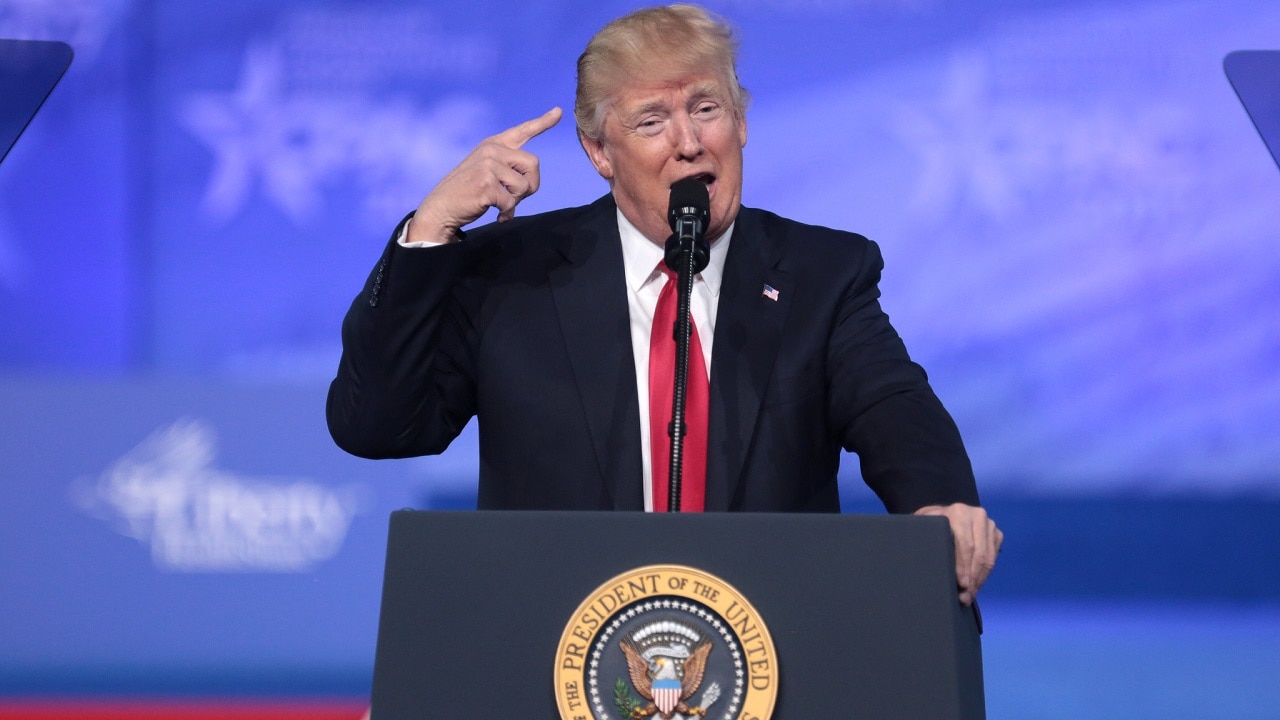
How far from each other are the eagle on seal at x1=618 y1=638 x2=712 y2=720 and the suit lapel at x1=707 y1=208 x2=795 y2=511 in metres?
0.57

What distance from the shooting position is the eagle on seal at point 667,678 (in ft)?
3.11

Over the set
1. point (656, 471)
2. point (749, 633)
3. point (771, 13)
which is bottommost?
point (749, 633)

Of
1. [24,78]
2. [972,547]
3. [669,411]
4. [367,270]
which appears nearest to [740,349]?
[669,411]

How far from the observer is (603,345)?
161 centimetres

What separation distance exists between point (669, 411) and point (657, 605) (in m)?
0.58

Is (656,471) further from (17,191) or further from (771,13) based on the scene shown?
(17,191)

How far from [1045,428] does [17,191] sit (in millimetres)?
2339

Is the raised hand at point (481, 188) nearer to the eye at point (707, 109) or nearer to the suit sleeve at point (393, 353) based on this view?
the suit sleeve at point (393, 353)

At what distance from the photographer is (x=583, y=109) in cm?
175

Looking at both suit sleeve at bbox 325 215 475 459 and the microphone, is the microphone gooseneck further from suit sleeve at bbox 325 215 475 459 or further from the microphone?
suit sleeve at bbox 325 215 475 459

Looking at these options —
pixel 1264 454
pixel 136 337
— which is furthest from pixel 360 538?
pixel 1264 454

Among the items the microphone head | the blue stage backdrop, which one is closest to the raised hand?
the microphone head

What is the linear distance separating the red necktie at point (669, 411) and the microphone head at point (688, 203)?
19cm

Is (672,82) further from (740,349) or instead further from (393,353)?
(393,353)
